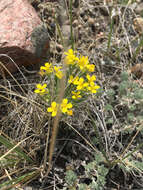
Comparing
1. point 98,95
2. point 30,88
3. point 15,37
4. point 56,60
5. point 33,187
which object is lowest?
point 33,187

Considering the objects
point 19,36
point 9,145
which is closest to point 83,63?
point 19,36

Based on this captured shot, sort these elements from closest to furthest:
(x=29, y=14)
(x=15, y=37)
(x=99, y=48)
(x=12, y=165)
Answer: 1. (x=12, y=165)
2. (x=15, y=37)
3. (x=29, y=14)
4. (x=99, y=48)

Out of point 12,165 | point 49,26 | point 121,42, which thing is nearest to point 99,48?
point 121,42

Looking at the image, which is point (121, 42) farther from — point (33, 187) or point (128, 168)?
point (33, 187)

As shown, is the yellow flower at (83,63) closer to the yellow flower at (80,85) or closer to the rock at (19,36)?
the yellow flower at (80,85)

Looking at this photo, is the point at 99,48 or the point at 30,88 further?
the point at 99,48

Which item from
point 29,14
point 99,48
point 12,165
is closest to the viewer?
point 12,165

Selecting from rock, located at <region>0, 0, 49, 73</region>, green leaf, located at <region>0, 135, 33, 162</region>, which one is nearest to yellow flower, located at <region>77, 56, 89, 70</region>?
rock, located at <region>0, 0, 49, 73</region>

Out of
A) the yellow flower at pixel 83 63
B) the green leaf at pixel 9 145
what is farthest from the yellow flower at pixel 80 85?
the green leaf at pixel 9 145

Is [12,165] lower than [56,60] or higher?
lower
